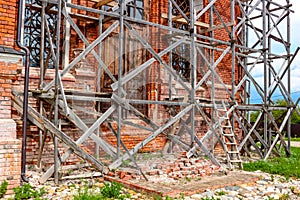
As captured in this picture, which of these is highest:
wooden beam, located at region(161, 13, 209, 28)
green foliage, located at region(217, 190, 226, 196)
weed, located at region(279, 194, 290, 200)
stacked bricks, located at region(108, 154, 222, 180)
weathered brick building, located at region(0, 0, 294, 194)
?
wooden beam, located at region(161, 13, 209, 28)

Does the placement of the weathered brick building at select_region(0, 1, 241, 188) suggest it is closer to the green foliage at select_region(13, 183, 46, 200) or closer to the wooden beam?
the wooden beam

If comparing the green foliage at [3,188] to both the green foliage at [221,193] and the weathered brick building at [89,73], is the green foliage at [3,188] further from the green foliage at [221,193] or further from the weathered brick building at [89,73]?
the green foliage at [221,193]

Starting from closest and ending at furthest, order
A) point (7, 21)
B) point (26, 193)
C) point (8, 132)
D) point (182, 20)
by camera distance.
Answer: point (26, 193) < point (8, 132) < point (7, 21) < point (182, 20)

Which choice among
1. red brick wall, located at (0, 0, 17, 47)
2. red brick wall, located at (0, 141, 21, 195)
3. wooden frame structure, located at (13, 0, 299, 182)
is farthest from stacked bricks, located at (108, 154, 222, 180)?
red brick wall, located at (0, 0, 17, 47)

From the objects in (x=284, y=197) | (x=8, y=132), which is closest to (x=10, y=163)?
(x=8, y=132)

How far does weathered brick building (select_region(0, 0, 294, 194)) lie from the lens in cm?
650

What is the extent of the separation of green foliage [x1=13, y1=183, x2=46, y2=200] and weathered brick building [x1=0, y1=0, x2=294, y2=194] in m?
0.16

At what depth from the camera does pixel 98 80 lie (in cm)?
845

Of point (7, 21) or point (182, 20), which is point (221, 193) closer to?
point (7, 21)

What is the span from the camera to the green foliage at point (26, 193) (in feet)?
17.1

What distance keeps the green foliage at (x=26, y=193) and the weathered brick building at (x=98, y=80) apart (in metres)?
0.16

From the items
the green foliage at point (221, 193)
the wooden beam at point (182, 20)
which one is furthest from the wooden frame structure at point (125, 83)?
the green foliage at point (221, 193)

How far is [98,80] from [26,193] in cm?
377

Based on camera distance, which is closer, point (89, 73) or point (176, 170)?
point (176, 170)
